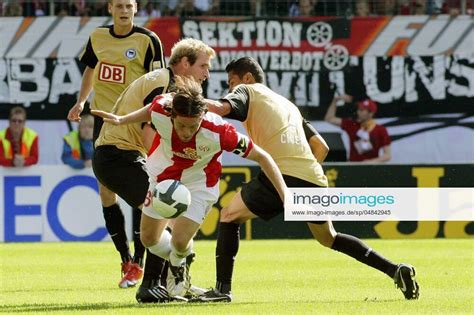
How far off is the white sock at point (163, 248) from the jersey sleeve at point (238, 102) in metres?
0.99

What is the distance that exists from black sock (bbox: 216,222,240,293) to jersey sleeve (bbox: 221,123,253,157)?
0.96 m

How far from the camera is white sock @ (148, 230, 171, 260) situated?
28.0ft

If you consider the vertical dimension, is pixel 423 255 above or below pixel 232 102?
below

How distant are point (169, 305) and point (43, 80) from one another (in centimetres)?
1185

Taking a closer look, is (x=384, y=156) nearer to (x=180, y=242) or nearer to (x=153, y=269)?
(x=153, y=269)

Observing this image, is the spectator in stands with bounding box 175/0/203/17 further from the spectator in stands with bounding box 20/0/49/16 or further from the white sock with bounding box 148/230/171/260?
the white sock with bounding box 148/230/171/260

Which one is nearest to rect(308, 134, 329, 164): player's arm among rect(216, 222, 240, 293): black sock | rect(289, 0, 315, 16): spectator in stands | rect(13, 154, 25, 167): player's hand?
rect(216, 222, 240, 293): black sock

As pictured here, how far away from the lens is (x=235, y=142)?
26.5 ft

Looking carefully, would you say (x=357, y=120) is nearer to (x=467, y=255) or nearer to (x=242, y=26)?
(x=242, y=26)

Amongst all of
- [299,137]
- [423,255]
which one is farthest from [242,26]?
[299,137]

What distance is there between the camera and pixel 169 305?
8430 millimetres

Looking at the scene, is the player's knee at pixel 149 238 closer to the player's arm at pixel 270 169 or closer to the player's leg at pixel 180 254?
Result: the player's leg at pixel 180 254

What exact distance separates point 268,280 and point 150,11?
33.8 ft

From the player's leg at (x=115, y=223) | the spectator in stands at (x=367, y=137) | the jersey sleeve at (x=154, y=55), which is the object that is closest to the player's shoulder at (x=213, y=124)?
the jersey sleeve at (x=154, y=55)
